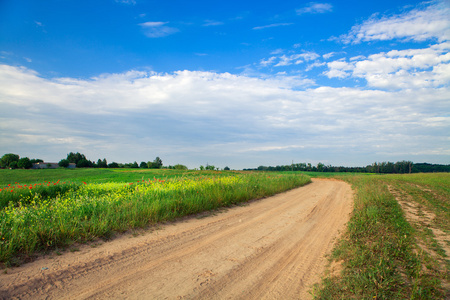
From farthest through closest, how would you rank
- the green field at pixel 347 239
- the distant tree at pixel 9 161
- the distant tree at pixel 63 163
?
1. the distant tree at pixel 63 163
2. the distant tree at pixel 9 161
3. the green field at pixel 347 239

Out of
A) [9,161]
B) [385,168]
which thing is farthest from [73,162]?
[385,168]

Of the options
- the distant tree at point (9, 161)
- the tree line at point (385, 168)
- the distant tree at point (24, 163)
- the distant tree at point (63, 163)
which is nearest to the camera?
the distant tree at point (9, 161)

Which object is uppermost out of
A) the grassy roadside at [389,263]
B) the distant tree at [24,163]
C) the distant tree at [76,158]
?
the distant tree at [76,158]

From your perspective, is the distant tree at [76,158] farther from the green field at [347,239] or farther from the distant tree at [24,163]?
the green field at [347,239]

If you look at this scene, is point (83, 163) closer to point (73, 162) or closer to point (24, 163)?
point (73, 162)

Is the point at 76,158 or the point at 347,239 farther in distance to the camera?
the point at 76,158

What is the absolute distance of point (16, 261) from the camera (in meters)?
3.90

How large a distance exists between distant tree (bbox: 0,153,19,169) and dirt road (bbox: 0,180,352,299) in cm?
4787

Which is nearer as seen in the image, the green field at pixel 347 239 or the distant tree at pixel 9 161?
the green field at pixel 347 239

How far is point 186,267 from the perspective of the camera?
4051 mm

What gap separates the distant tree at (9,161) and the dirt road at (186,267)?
47867 millimetres

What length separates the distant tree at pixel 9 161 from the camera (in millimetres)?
39081

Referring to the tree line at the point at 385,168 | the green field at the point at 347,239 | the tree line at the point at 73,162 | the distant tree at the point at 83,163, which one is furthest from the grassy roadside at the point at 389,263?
→ the tree line at the point at 385,168

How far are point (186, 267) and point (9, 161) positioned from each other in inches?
2013
